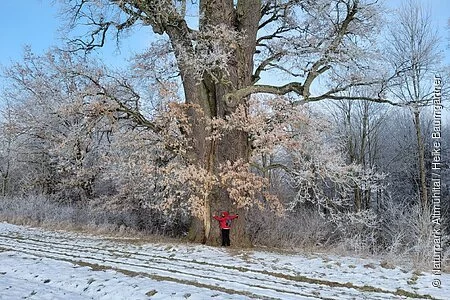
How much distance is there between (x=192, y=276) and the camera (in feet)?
27.1

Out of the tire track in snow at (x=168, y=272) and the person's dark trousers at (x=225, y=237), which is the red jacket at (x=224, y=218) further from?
the tire track in snow at (x=168, y=272)

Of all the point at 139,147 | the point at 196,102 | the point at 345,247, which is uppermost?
the point at 196,102

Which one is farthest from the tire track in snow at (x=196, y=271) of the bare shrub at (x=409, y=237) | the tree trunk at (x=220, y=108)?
the bare shrub at (x=409, y=237)

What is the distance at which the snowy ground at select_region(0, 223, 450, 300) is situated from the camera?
708 cm

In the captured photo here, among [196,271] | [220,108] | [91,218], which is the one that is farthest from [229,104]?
[91,218]

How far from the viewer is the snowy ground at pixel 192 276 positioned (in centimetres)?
708

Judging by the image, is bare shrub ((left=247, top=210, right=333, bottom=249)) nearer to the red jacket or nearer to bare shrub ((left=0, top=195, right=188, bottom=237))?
the red jacket

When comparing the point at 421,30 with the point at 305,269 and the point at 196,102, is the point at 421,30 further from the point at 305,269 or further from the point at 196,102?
the point at 305,269

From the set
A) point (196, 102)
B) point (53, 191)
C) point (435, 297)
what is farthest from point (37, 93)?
point (435, 297)

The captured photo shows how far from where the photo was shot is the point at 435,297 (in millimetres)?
7375

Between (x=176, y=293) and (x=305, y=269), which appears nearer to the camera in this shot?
(x=176, y=293)

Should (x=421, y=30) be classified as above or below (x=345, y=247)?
above

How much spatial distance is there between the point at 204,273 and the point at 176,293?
6.12ft

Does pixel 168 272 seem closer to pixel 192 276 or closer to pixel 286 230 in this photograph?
pixel 192 276
